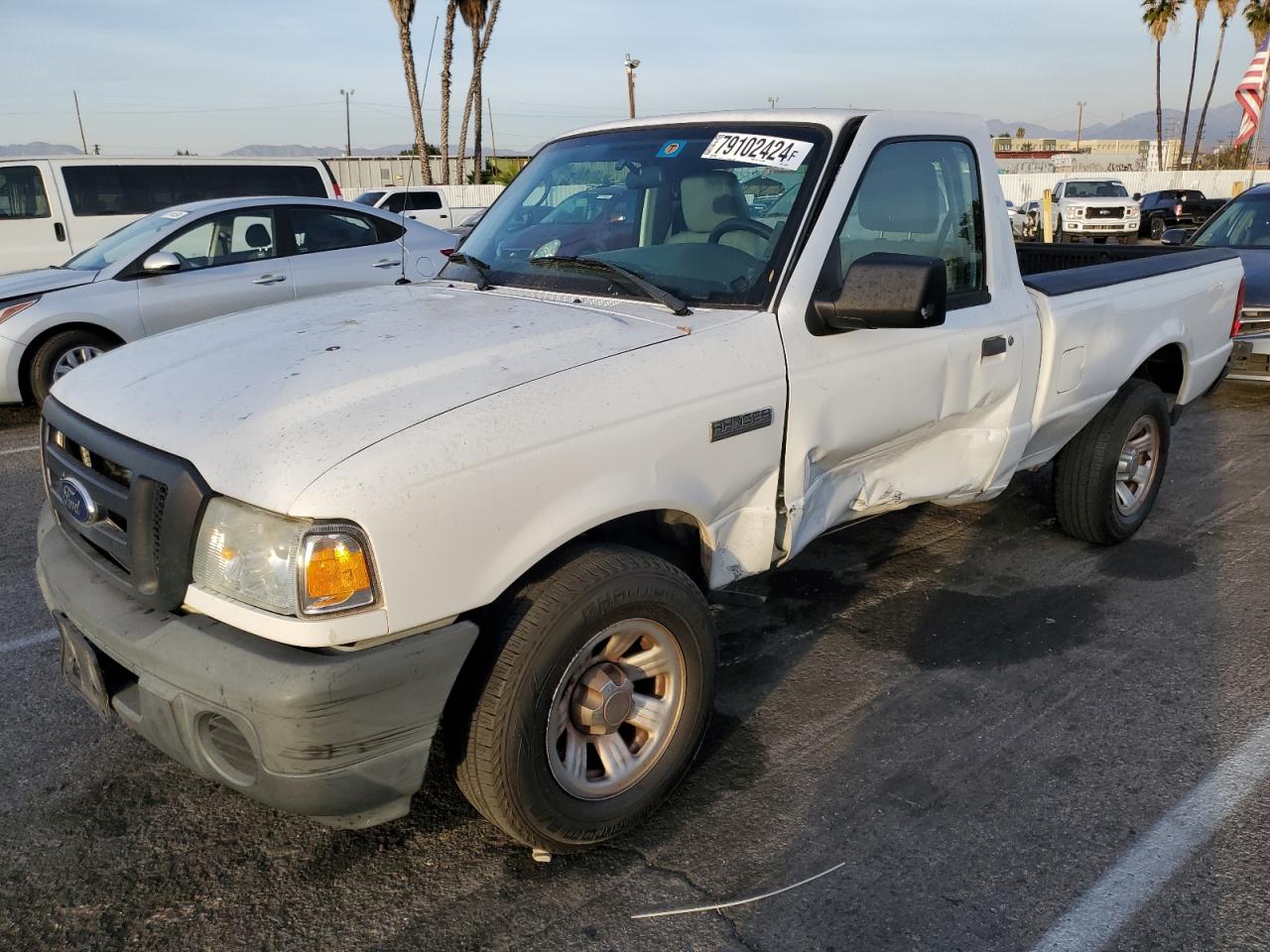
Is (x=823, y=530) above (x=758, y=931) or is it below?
above

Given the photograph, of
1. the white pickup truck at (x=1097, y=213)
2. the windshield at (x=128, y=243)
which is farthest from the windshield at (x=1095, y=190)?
the windshield at (x=128, y=243)

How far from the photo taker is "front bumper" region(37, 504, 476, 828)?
2195mm

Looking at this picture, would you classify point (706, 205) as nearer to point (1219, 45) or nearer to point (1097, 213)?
point (1097, 213)

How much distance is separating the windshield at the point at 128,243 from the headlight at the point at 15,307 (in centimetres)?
50

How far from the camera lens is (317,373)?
262 cm

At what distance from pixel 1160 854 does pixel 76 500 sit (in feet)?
10.0

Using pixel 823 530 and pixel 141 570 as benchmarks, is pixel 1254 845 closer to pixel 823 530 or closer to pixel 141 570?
pixel 823 530

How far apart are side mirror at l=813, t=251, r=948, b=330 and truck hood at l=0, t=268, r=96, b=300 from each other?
7069mm

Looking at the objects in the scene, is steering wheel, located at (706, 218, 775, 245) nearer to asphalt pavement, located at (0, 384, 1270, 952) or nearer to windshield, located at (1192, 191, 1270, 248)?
asphalt pavement, located at (0, 384, 1270, 952)

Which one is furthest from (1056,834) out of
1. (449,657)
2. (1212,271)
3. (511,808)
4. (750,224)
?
(1212,271)

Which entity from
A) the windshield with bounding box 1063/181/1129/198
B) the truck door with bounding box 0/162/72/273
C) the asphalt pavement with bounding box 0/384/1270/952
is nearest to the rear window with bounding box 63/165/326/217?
the truck door with bounding box 0/162/72/273

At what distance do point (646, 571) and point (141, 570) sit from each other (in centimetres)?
122

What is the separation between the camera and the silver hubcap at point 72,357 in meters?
8.01

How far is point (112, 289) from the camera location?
8.05 metres
